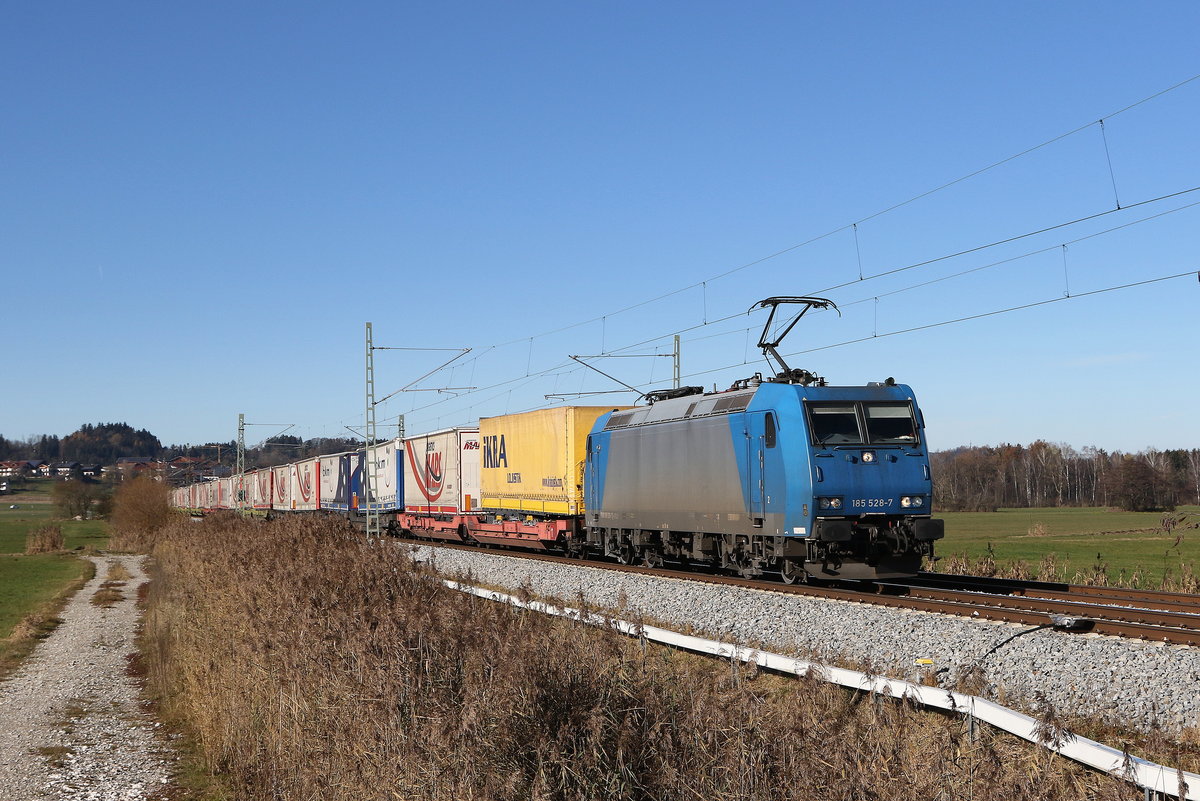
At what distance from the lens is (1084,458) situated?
157 meters

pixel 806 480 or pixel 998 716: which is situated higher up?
pixel 806 480

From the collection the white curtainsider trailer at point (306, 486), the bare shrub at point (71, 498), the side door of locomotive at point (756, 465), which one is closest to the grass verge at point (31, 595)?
the white curtainsider trailer at point (306, 486)

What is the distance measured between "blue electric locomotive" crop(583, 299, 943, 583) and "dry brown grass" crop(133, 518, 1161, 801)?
6784mm

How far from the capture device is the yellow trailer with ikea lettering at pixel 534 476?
1202 inches

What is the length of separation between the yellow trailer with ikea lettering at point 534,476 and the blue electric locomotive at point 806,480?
6473 millimetres

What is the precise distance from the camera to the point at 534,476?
108ft

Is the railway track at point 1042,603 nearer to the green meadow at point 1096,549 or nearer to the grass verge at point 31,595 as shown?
the green meadow at point 1096,549

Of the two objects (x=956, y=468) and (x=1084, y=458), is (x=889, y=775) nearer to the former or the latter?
(x=956, y=468)

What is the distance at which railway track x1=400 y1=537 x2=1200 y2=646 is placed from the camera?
44.5 ft

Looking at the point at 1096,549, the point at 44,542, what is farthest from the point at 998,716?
the point at 44,542

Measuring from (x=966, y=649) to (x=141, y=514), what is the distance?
3389 inches

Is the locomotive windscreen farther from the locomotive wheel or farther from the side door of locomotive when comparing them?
the locomotive wheel

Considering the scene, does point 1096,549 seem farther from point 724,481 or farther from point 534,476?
point 724,481

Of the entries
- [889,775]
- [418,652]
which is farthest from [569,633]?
[889,775]
